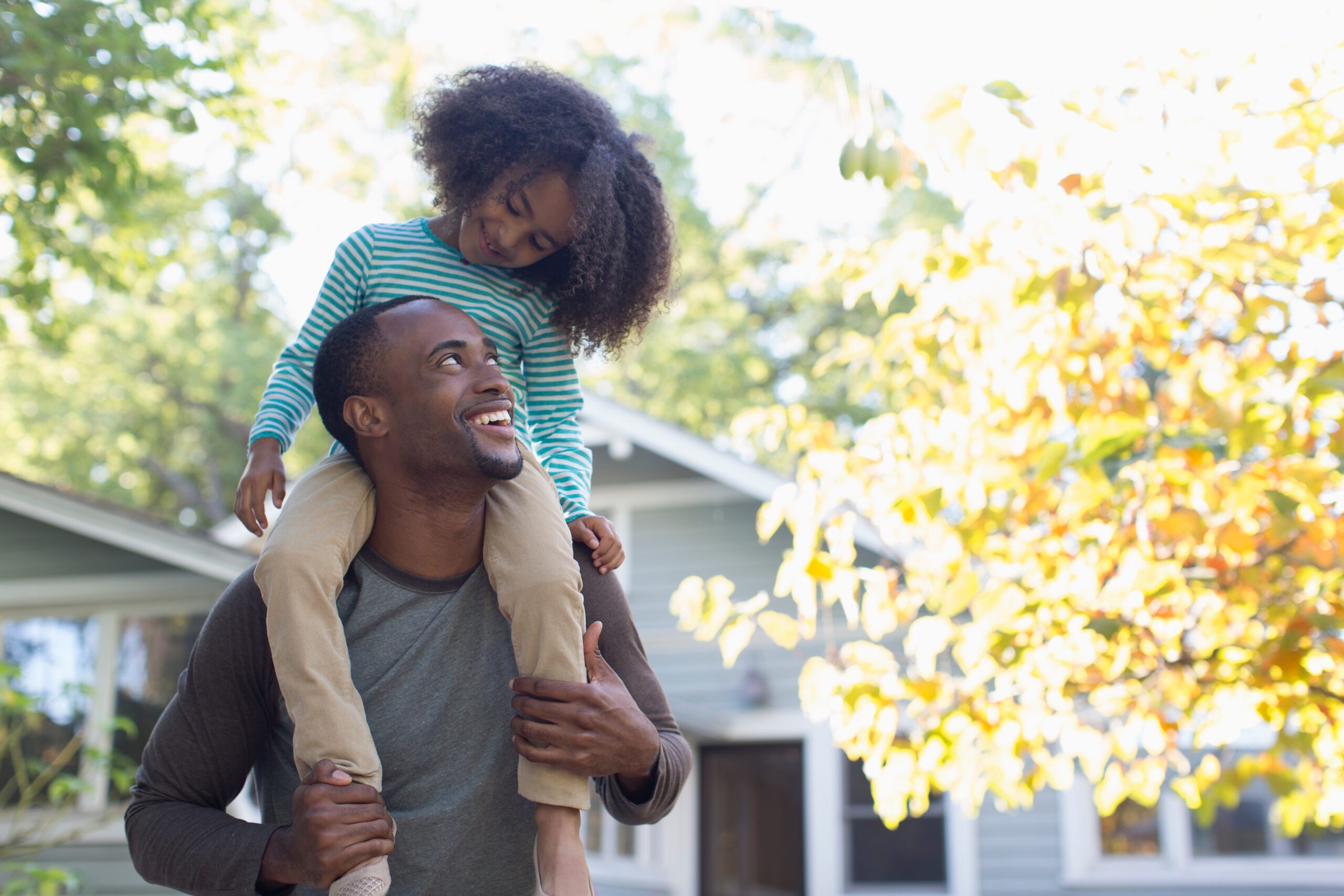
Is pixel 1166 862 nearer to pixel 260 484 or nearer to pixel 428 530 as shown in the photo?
pixel 428 530

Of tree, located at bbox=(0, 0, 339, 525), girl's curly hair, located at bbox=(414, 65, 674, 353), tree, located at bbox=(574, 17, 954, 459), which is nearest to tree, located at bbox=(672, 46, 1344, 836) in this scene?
girl's curly hair, located at bbox=(414, 65, 674, 353)

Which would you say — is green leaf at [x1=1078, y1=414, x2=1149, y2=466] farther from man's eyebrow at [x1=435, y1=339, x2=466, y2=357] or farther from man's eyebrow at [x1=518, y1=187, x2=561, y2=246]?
man's eyebrow at [x1=435, y1=339, x2=466, y2=357]

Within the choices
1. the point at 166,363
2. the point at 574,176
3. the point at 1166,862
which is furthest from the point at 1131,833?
the point at 166,363

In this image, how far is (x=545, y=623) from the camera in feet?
5.32

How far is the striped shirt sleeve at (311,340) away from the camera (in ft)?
6.13

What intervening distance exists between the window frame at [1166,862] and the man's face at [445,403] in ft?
26.8

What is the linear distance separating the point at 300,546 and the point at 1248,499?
221 centimetres

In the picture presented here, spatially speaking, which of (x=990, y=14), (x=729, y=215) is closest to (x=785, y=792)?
(x=729, y=215)

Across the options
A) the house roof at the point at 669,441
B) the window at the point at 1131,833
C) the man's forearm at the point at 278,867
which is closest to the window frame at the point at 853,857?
the window at the point at 1131,833

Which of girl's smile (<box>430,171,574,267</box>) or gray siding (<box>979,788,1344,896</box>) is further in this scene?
gray siding (<box>979,788,1344,896</box>)

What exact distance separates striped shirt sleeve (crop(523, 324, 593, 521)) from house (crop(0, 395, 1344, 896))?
5.87 m

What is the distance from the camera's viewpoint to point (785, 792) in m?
16.2

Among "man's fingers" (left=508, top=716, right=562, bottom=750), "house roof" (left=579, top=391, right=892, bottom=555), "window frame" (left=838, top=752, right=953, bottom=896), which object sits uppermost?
"house roof" (left=579, top=391, right=892, bottom=555)

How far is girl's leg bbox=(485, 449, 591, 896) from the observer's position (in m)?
1.58
